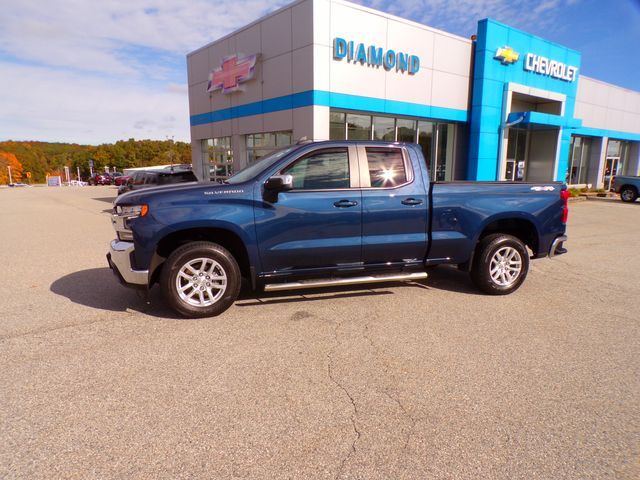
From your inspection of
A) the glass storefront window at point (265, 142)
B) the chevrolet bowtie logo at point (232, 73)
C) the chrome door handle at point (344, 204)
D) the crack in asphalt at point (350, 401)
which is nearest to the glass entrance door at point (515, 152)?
the glass storefront window at point (265, 142)

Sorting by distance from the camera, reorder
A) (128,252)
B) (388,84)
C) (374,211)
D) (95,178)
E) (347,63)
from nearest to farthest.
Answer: (128,252)
(374,211)
(347,63)
(388,84)
(95,178)

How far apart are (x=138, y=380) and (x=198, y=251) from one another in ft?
5.26

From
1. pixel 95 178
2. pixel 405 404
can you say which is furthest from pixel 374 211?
pixel 95 178

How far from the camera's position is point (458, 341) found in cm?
414

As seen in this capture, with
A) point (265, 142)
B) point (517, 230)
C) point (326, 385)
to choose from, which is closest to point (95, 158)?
point (265, 142)

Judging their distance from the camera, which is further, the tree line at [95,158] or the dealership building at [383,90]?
the tree line at [95,158]

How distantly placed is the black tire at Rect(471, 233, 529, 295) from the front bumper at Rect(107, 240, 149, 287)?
13.7 ft

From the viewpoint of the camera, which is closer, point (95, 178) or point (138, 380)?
point (138, 380)

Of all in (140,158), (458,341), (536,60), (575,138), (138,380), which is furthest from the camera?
(140,158)

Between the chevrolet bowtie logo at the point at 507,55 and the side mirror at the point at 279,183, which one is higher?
the chevrolet bowtie logo at the point at 507,55

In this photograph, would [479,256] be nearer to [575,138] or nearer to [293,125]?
[293,125]

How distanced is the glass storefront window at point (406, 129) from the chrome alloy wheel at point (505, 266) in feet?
41.4

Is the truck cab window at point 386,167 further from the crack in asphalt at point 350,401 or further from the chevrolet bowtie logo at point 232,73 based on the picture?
the chevrolet bowtie logo at point 232,73

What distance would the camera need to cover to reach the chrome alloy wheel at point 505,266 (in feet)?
18.6
